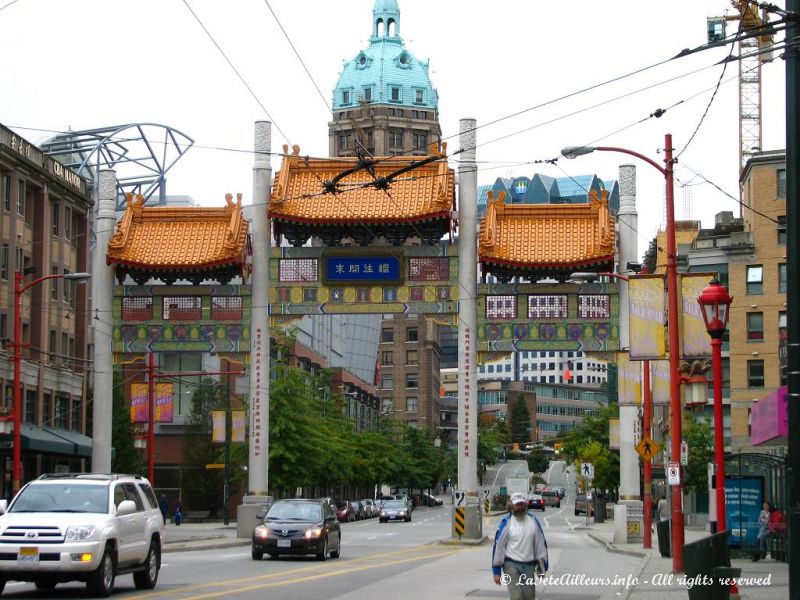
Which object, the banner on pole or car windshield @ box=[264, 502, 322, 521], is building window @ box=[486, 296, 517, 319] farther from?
the banner on pole

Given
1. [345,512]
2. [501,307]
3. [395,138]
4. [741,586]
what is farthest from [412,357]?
[741,586]

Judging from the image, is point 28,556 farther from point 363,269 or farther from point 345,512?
point 345,512

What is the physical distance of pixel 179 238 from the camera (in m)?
42.7

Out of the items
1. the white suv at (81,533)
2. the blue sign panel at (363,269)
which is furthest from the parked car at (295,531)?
the blue sign panel at (363,269)

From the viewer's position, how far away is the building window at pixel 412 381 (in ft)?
524

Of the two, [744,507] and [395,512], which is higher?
[744,507]

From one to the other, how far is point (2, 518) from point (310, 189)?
24.2m

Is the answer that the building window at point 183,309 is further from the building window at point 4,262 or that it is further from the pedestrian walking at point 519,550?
the pedestrian walking at point 519,550

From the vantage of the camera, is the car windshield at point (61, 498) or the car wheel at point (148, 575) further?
the car wheel at point (148, 575)

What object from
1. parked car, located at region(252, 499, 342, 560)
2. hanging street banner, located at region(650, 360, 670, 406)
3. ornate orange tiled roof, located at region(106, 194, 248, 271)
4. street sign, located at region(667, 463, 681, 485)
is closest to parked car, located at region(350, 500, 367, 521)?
ornate orange tiled roof, located at region(106, 194, 248, 271)

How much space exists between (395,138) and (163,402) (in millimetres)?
102068

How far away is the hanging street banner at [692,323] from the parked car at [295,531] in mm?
10484

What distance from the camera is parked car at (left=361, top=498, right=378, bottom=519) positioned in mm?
87688

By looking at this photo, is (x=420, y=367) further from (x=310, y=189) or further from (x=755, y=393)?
(x=310, y=189)
